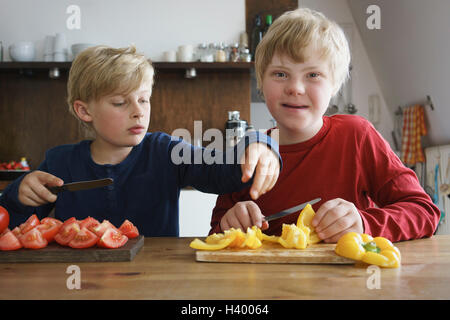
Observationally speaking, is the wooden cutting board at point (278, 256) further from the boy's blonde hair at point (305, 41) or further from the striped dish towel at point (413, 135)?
the striped dish towel at point (413, 135)

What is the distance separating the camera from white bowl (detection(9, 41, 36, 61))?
3.07 meters

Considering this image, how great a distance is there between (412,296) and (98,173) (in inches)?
38.1

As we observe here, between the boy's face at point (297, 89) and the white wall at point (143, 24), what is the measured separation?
225 cm

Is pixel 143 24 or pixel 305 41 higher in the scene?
pixel 143 24

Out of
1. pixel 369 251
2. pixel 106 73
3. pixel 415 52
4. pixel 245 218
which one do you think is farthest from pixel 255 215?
pixel 415 52

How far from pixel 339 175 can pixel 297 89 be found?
0.89 feet

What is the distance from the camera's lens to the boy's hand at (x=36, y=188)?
98 centimetres

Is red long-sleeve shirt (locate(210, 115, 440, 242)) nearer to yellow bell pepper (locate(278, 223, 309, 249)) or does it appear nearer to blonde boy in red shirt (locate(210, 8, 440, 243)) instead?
blonde boy in red shirt (locate(210, 8, 440, 243))

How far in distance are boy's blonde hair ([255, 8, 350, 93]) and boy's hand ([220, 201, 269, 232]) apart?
42 centimetres

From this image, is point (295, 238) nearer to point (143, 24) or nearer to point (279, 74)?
point (279, 74)

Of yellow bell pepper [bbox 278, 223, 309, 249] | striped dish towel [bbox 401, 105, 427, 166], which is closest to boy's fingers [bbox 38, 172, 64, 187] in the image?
yellow bell pepper [bbox 278, 223, 309, 249]

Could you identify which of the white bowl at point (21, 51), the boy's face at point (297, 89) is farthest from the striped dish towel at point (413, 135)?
the white bowl at point (21, 51)

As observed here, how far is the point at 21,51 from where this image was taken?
3.07m

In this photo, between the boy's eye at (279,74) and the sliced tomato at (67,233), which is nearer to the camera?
the sliced tomato at (67,233)
